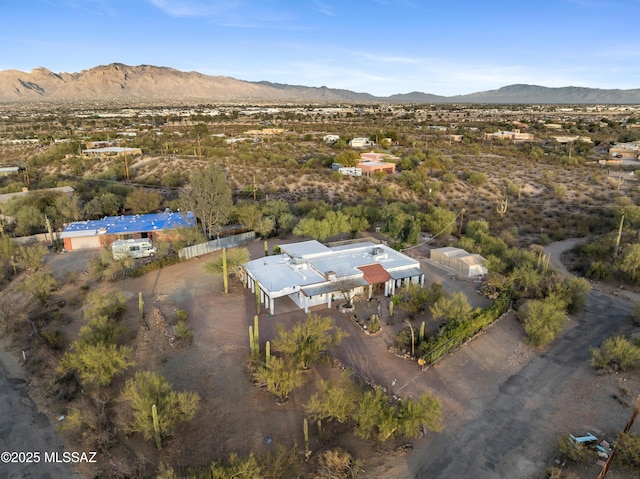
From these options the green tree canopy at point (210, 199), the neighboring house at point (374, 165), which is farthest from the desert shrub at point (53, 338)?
the neighboring house at point (374, 165)

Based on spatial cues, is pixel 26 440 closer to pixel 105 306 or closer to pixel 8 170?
pixel 105 306

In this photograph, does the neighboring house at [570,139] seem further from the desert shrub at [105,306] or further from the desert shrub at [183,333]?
the desert shrub at [105,306]

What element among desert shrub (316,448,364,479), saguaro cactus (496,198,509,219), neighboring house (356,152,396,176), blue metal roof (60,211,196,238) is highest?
neighboring house (356,152,396,176)

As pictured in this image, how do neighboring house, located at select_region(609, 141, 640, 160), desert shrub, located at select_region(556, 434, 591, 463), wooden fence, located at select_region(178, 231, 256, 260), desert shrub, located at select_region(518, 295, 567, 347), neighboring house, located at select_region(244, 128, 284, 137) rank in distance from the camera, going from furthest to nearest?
neighboring house, located at select_region(244, 128, 284, 137) → neighboring house, located at select_region(609, 141, 640, 160) → wooden fence, located at select_region(178, 231, 256, 260) → desert shrub, located at select_region(518, 295, 567, 347) → desert shrub, located at select_region(556, 434, 591, 463)

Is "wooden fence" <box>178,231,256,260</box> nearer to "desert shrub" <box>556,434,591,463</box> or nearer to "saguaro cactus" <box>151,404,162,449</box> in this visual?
"saguaro cactus" <box>151,404,162,449</box>

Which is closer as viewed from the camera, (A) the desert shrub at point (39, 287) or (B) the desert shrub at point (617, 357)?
(B) the desert shrub at point (617, 357)

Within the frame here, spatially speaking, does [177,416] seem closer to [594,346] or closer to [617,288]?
[594,346]

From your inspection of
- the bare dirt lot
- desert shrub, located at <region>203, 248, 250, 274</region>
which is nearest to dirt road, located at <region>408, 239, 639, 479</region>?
the bare dirt lot
